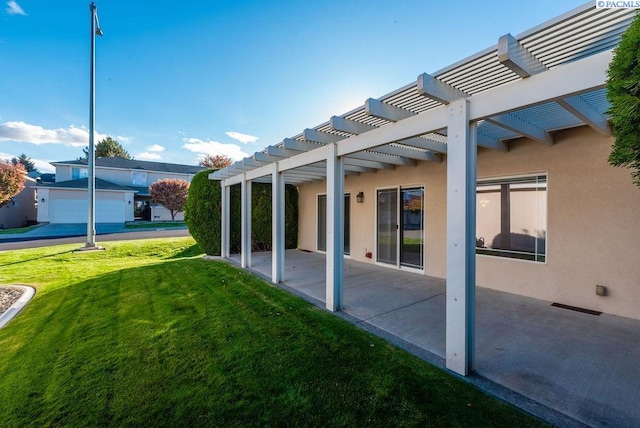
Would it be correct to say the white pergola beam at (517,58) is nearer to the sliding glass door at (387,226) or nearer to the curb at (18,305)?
the sliding glass door at (387,226)

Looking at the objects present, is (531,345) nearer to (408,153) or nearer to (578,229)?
(578,229)

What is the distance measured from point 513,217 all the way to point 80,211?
105 feet

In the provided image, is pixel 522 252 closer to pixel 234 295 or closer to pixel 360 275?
pixel 360 275

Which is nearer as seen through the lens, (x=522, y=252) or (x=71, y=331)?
(x=71, y=331)

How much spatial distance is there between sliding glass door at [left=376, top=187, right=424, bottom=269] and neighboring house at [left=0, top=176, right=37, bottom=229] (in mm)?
31691

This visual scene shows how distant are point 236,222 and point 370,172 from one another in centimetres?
578

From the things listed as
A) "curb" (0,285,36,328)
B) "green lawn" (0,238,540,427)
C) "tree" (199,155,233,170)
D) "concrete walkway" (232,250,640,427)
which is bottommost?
"curb" (0,285,36,328)

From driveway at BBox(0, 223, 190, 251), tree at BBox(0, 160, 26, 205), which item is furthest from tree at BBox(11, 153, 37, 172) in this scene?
driveway at BBox(0, 223, 190, 251)

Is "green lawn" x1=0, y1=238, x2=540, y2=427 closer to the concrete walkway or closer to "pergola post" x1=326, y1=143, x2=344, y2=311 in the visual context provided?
the concrete walkway

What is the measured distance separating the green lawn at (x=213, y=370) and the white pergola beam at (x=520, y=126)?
3254 millimetres

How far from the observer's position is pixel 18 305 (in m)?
5.57

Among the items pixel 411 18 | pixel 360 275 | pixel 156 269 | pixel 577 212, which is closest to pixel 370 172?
pixel 360 275

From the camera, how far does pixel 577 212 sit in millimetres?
4949

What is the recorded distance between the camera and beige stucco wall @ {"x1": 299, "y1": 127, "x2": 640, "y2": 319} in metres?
4.47
